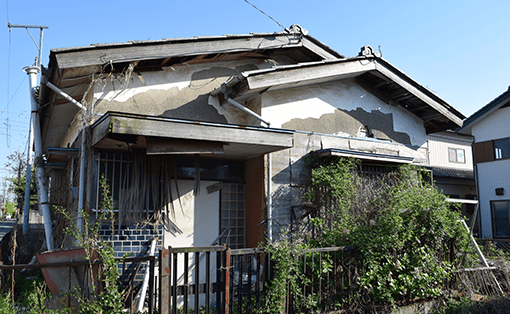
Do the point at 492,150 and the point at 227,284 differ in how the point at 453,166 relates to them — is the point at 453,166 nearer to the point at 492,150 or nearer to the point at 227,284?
the point at 492,150

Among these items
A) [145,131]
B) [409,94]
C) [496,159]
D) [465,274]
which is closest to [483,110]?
[496,159]

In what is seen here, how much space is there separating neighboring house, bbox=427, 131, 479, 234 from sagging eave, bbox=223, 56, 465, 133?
871 centimetres

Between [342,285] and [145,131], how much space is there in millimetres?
3962

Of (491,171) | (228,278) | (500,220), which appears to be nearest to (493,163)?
(491,171)

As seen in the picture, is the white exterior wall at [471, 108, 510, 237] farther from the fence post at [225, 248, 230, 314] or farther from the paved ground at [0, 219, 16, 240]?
the paved ground at [0, 219, 16, 240]

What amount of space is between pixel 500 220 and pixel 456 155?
615 centimetres

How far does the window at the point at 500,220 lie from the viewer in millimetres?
16969

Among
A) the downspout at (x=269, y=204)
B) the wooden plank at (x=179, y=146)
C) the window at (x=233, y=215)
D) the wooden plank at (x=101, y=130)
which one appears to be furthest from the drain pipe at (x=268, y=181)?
the wooden plank at (x=101, y=130)

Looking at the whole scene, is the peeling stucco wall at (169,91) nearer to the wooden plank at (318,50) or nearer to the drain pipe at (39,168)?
the wooden plank at (318,50)

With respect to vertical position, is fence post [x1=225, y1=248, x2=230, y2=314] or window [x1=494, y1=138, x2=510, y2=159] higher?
window [x1=494, y1=138, x2=510, y2=159]

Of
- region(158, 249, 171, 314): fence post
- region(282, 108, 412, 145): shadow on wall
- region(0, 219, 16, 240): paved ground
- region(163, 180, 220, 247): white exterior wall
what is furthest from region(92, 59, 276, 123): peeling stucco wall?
region(0, 219, 16, 240): paved ground

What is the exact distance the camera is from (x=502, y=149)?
1725cm

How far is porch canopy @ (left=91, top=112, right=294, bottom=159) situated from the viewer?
21.3 ft

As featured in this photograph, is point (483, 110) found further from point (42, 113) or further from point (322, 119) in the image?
point (42, 113)
